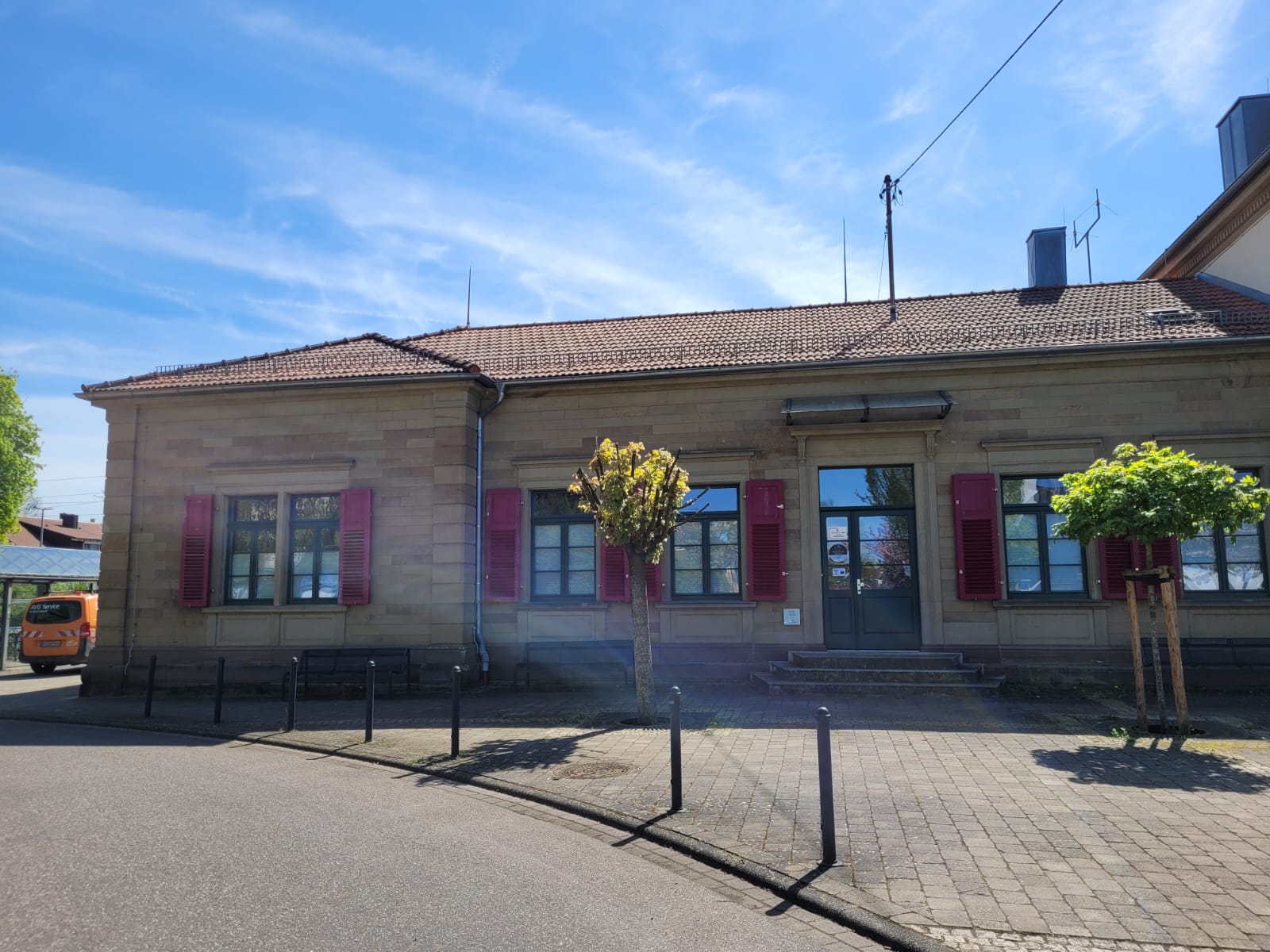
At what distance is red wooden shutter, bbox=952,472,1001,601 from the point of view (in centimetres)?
1341

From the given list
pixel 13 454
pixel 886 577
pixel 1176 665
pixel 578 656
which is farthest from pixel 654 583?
pixel 13 454

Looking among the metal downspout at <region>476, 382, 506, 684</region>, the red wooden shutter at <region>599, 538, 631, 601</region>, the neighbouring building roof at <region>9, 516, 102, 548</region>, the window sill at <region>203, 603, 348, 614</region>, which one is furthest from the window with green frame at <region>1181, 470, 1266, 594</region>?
the neighbouring building roof at <region>9, 516, 102, 548</region>

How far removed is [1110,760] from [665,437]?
26.8 ft

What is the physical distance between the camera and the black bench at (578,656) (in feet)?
46.1

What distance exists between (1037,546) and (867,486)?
2.59 metres

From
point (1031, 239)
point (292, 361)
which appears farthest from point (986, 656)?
point (292, 361)

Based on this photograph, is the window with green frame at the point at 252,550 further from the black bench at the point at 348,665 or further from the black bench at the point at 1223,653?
the black bench at the point at 1223,653

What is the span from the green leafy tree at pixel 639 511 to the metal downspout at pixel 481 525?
425 centimetres

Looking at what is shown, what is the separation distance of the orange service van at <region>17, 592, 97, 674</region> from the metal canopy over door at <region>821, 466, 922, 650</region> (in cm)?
1645

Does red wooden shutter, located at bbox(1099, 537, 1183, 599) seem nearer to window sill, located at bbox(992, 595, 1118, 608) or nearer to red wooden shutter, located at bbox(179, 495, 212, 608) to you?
window sill, located at bbox(992, 595, 1118, 608)

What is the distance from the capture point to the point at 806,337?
51.6ft

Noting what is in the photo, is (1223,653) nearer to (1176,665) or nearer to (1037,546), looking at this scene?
(1037,546)

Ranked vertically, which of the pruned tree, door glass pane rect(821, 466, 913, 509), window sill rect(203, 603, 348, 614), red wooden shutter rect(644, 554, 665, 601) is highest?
door glass pane rect(821, 466, 913, 509)

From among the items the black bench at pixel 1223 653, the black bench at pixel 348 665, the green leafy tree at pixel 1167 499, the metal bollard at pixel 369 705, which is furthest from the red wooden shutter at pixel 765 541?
the metal bollard at pixel 369 705
